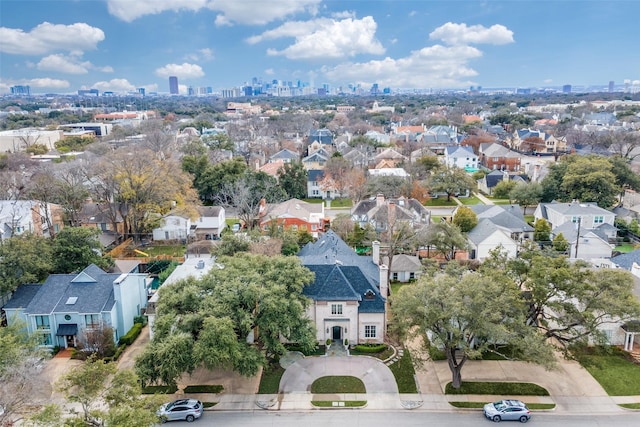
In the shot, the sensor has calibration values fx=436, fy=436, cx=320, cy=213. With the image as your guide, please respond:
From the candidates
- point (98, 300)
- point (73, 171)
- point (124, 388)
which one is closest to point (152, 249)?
point (73, 171)

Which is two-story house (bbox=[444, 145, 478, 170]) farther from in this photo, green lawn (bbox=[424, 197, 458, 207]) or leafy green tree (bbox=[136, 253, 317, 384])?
leafy green tree (bbox=[136, 253, 317, 384])

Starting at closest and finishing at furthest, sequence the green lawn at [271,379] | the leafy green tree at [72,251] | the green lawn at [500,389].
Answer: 1. the green lawn at [500,389]
2. the green lawn at [271,379]
3. the leafy green tree at [72,251]

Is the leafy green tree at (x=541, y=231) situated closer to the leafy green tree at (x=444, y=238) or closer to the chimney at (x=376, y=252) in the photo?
the leafy green tree at (x=444, y=238)

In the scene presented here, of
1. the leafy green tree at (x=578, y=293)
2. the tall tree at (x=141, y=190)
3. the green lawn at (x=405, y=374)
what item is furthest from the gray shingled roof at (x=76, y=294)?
the leafy green tree at (x=578, y=293)

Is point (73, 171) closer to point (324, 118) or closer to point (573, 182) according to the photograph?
point (573, 182)

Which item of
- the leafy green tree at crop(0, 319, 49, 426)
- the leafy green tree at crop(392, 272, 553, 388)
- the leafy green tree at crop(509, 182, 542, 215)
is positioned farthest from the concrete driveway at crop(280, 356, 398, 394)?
the leafy green tree at crop(509, 182, 542, 215)

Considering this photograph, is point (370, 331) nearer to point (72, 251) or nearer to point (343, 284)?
point (343, 284)
